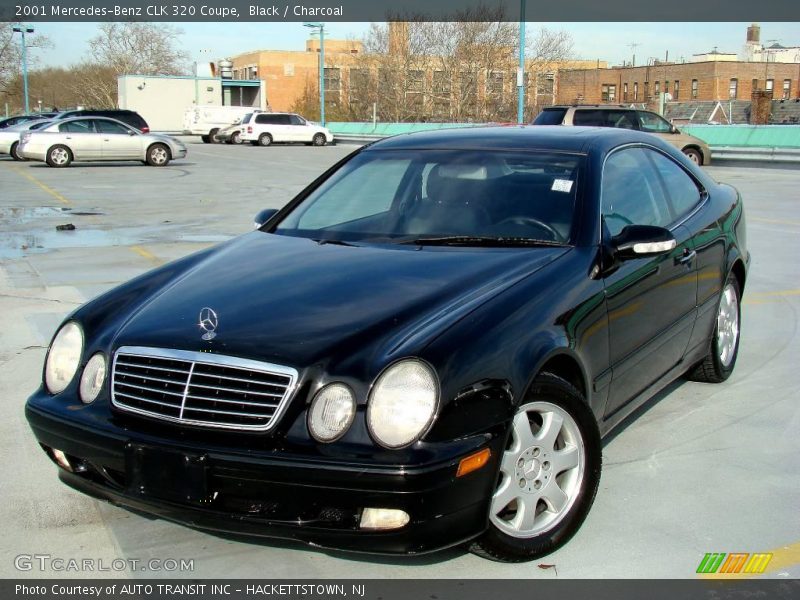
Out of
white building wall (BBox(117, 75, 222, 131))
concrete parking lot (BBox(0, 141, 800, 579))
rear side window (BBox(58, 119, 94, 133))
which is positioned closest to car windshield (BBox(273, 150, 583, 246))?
concrete parking lot (BBox(0, 141, 800, 579))

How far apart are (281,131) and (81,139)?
1603 cm

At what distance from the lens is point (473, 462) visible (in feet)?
9.65

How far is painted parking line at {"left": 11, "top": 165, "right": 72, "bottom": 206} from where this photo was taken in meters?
17.2

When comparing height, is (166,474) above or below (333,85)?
below

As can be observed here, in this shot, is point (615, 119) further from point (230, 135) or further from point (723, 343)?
point (230, 135)

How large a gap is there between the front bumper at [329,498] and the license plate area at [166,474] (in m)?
0.01

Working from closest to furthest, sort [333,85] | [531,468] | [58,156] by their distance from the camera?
[531,468], [58,156], [333,85]

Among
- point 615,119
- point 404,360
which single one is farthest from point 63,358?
point 615,119

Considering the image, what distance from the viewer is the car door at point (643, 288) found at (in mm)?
3998

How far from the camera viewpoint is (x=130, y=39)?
92375 millimetres

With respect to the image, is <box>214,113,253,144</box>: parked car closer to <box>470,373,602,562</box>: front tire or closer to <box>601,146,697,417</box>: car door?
<box>601,146,697,417</box>: car door

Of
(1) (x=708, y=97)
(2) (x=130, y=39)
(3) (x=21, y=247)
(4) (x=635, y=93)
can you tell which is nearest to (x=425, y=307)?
(3) (x=21, y=247)

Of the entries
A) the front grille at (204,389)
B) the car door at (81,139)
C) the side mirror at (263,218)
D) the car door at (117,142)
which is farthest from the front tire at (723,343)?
the car door at (81,139)

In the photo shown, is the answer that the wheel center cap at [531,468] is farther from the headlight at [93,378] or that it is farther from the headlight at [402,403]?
the headlight at [93,378]
